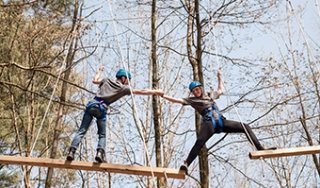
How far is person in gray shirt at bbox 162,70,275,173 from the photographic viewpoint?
596 centimetres

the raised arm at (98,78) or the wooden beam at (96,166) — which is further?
the raised arm at (98,78)

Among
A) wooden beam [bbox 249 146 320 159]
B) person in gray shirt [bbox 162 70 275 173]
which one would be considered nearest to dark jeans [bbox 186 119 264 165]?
person in gray shirt [bbox 162 70 275 173]

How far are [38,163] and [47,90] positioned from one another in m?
6.49

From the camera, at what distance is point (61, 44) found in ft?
37.6

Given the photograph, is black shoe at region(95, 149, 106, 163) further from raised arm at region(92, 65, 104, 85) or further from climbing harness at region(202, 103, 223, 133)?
climbing harness at region(202, 103, 223, 133)

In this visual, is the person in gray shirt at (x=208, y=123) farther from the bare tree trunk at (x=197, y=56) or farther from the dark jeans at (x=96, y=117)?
the bare tree trunk at (x=197, y=56)

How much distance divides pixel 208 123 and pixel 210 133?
0.42 feet

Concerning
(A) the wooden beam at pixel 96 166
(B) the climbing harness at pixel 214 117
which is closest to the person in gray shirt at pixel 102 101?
(A) the wooden beam at pixel 96 166

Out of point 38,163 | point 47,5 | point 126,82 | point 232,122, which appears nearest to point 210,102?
point 232,122

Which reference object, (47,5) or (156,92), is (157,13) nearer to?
(47,5)

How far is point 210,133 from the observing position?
6.03 metres

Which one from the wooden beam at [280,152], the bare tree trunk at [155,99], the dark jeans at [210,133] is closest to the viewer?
the wooden beam at [280,152]

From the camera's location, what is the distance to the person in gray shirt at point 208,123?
5.96m

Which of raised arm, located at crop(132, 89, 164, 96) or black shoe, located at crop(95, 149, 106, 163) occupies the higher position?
raised arm, located at crop(132, 89, 164, 96)
